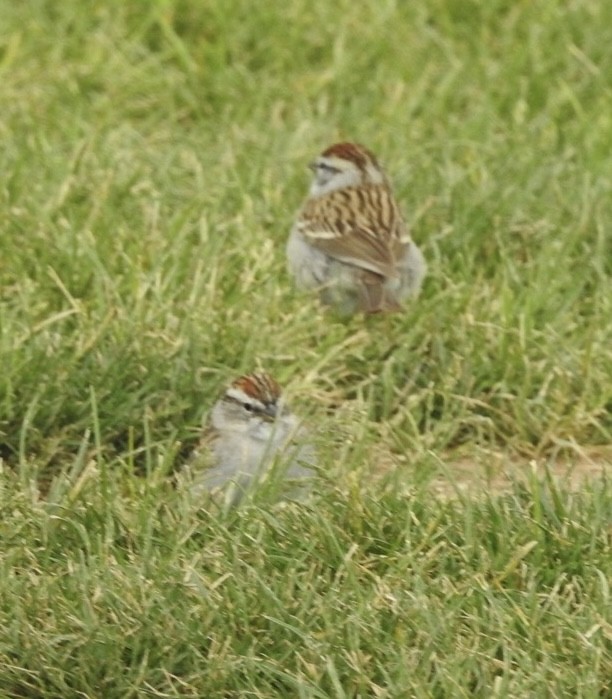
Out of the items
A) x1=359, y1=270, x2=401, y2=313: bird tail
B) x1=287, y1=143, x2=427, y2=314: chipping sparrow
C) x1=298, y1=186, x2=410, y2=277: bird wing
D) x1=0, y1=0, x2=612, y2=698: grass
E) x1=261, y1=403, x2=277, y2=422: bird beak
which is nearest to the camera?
x1=0, y1=0, x2=612, y2=698: grass

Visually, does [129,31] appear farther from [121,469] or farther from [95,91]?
[121,469]

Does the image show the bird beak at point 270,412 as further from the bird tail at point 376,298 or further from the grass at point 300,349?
the bird tail at point 376,298

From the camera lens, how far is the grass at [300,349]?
452 centimetres

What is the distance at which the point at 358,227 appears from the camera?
7.48 meters

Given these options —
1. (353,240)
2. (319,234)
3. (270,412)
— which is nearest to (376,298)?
(319,234)

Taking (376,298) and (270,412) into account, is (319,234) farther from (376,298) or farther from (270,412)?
(270,412)

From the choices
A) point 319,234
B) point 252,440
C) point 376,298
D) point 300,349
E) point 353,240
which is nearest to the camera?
point 252,440

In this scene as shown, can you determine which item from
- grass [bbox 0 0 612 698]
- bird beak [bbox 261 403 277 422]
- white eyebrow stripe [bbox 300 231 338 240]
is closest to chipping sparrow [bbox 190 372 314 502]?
bird beak [bbox 261 403 277 422]

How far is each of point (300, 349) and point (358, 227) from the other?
4.24ft

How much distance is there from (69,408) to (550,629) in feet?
5.81

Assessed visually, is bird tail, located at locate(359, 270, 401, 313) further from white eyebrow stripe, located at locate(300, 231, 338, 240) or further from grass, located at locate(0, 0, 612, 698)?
white eyebrow stripe, located at locate(300, 231, 338, 240)

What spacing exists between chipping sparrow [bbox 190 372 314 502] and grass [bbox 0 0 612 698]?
0.37ft

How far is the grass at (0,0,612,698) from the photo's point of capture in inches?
178

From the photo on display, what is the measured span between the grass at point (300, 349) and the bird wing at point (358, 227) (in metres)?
0.14
